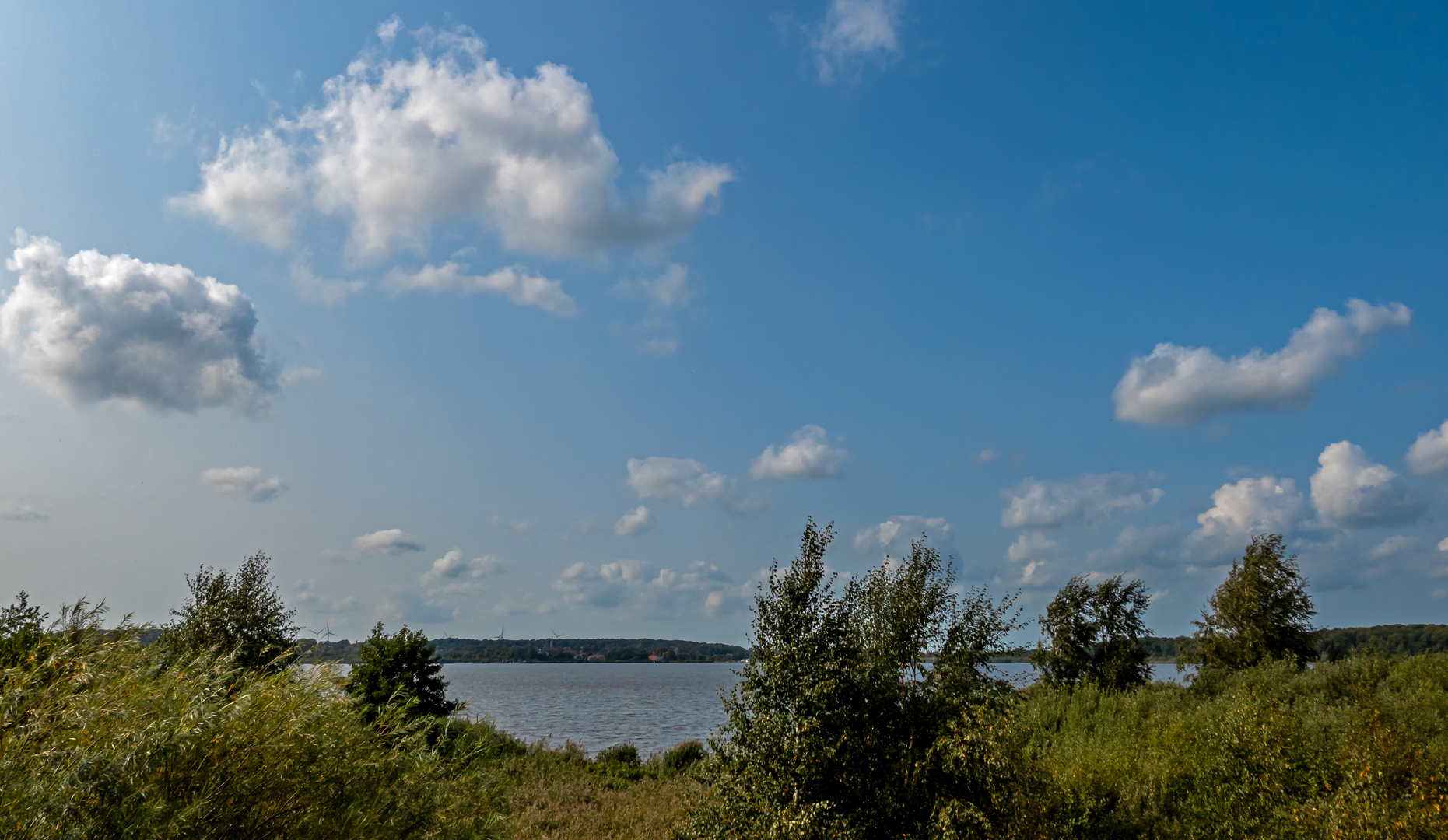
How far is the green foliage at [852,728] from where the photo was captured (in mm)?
13688

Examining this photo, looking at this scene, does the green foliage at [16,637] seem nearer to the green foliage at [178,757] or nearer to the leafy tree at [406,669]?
the green foliage at [178,757]

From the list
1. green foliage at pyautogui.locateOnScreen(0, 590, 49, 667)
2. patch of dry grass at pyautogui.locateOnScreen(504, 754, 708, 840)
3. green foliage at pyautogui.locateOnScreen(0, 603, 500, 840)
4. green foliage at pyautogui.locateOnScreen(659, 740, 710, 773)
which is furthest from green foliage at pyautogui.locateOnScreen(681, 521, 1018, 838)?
green foliage at pyautogui.locateOnScreen(659, 740, 710, 773)

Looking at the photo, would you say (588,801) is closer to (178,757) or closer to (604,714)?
(178,757)

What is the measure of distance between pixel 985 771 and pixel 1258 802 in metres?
5.94

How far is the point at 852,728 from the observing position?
14.3 m

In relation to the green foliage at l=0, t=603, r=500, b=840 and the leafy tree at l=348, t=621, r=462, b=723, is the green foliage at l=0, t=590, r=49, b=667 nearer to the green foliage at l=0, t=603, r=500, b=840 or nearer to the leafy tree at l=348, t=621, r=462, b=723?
the green foliage at l=0, t=603, r=500, b=840

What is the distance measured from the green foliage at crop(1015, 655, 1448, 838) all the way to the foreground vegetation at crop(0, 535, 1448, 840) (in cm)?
7

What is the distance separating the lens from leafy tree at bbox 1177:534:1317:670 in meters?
34.6

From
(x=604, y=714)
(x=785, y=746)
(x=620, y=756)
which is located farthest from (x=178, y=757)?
(x=604, y=714)

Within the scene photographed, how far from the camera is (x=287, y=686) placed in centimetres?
791

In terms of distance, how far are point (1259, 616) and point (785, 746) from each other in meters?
32.8

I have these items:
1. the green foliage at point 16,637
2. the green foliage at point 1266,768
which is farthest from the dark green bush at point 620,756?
the green foliage at point 16,637

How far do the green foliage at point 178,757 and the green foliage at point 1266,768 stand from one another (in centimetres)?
1342

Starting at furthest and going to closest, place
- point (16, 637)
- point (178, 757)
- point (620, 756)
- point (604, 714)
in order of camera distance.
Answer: point (604, 714) < point (620, 756) < point (16, 637) < point (178, 757)
